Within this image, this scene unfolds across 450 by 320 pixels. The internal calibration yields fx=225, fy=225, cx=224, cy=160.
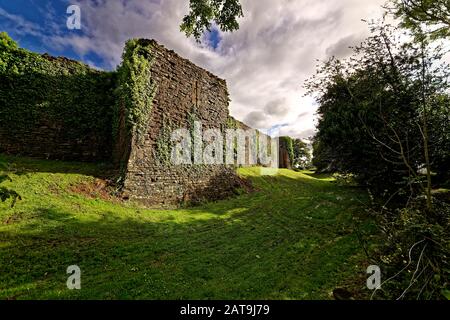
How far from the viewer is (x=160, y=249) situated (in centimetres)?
650

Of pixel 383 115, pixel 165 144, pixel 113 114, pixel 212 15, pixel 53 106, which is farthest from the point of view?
pixel 113 114

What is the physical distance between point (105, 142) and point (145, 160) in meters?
3.23

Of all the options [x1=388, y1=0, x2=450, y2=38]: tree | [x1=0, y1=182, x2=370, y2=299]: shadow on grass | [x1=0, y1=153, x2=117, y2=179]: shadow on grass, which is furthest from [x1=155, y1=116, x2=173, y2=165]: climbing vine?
[x1=388, y1=0, x2=450, y2=38]: tree

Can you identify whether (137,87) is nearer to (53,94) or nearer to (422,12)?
(53,94)

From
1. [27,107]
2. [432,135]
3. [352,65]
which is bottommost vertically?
[432,135]

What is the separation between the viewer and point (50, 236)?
19.6ft

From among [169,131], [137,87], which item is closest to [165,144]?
[169,131]

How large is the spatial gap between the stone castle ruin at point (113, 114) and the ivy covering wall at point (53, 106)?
1.4 inches

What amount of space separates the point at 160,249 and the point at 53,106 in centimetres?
1004

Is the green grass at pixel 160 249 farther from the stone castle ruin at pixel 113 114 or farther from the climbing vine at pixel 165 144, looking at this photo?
the climbing vine at pixel 165 144

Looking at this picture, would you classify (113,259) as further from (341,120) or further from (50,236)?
(341,120)

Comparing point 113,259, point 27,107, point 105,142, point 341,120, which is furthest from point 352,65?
point 27,107

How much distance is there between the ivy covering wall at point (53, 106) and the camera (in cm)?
1059

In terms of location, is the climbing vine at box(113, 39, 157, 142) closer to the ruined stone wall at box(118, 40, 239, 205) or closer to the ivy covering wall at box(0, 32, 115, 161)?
the ruined stone wall at box(118, 40, 239, 205)
